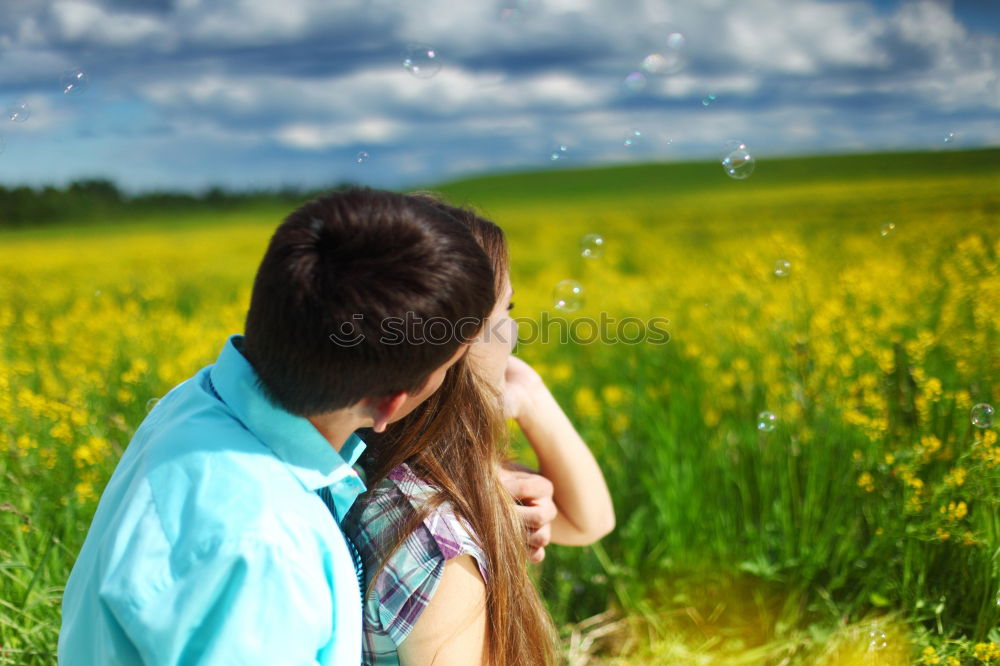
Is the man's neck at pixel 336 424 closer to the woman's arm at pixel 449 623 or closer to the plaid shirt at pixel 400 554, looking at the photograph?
the plaid shirt at pixel 400 554

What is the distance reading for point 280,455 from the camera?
3.90 ft

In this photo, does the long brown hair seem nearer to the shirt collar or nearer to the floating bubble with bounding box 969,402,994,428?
the shirt collar

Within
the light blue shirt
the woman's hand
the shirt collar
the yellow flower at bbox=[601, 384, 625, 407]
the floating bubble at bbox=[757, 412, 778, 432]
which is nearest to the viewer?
the light blue shirt

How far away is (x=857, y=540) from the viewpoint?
7.75 feet

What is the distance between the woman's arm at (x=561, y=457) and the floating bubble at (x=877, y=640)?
0.73 m

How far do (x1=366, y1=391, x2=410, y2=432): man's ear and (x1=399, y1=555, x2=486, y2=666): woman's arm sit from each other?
0.30 metres

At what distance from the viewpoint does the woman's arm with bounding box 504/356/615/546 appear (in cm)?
186

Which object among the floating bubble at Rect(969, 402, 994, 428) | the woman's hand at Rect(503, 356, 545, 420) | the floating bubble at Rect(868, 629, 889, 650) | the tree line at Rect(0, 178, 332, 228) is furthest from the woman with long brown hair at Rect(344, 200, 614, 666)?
the tree line at Rect(0, 178, 332, 228)

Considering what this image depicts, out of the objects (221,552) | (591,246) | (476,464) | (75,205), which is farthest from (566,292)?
(75,205)

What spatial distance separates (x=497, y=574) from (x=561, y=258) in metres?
7.72

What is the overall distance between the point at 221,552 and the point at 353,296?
1.23ft

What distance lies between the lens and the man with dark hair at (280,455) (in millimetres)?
1001

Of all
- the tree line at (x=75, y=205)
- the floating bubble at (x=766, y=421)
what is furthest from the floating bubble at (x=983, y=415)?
the tree line at (x=75, y=205)

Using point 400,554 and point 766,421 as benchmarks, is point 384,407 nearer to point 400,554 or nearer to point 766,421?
point 400,554
